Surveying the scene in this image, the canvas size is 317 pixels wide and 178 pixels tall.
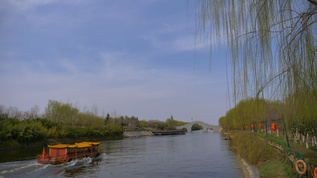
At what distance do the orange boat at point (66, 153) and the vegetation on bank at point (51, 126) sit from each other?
10813mm

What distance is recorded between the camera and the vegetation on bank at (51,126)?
82.8 feet

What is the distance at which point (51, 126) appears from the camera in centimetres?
3550

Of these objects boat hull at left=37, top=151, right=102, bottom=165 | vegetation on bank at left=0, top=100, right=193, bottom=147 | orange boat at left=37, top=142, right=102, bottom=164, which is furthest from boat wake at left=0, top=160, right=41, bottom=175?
vegetation on bank at left=0, top=100, right=193, bottom=147

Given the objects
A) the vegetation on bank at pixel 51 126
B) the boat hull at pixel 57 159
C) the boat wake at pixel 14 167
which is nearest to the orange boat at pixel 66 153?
the boat hull at pixel 57 159

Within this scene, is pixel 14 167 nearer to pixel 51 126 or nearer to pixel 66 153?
pixel 66 153

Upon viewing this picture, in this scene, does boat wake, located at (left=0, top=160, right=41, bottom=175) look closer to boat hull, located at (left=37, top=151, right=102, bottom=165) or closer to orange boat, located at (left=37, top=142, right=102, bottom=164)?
boat hull, located at (left=37, top=151, right=102, bottom=165)

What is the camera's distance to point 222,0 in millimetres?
1979

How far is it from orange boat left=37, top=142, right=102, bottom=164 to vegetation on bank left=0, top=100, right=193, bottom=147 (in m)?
10.8

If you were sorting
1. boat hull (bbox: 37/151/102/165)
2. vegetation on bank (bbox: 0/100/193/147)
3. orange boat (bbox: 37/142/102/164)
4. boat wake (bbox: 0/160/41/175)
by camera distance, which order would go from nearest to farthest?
boat wake (bbox: 0/160/41/175), boat hull (bbox: 37/151/102/165), orange boat (bbox: 37/142/102/164), vegetation on bank (bbox: 0/100/193/147)

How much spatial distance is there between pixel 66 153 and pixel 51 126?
2165cm

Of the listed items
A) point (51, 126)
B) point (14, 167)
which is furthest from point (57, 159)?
point (51, 126)

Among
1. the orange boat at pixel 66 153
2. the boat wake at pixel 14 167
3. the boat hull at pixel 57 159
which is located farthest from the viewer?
the orange boat at pixel 66 153

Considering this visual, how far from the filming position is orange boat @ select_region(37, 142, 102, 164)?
15.4 m

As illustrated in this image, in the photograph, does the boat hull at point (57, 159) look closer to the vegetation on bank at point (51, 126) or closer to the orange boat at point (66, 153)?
the orange boat at point (66, 153)
